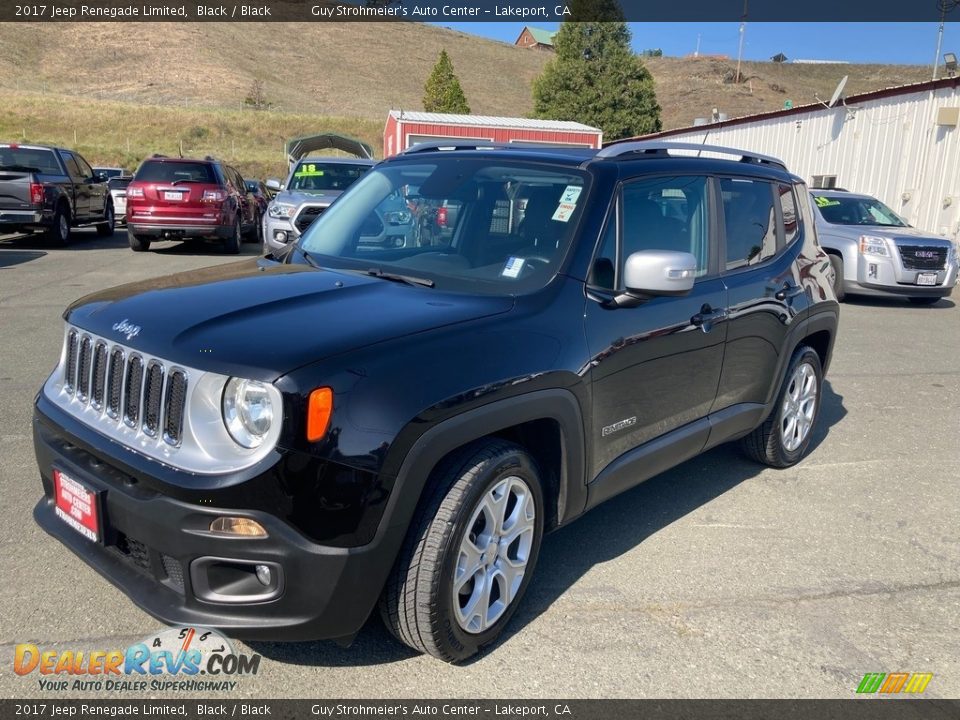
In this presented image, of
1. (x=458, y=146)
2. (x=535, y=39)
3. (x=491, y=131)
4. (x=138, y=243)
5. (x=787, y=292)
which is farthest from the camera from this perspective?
(x=535, y=39)

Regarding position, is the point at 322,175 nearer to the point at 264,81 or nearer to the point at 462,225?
the point at 462,225

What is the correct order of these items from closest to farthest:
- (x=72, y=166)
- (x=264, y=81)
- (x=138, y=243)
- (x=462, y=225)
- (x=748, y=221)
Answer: (x=462, y=225), (x=748, y=221), (x=138, y=243), (x=72, y=166), (x=264, y=81)

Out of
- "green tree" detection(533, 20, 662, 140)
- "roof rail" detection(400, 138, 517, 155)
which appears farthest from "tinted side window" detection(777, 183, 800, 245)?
"green tree" detection(533, 20, 662, 140)

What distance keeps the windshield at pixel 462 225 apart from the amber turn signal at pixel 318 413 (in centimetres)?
102

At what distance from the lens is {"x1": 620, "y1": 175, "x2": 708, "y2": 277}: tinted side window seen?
3646mm

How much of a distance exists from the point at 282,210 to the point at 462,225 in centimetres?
963

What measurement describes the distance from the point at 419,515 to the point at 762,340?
2507 millimetres

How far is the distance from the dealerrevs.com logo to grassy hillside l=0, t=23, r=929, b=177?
43.3m

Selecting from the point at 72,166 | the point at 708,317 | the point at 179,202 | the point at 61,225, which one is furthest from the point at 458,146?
the point at 72,166

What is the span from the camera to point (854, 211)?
13391 millimetres

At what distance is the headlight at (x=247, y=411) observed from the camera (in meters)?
2.48

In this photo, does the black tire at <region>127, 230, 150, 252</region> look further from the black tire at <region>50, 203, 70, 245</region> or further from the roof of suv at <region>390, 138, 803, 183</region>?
the roof of suv at <region>390, 138, 803, 183</region>

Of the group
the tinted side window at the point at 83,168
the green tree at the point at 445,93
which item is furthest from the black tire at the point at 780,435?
the green tree at the point at 445,93

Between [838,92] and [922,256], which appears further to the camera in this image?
[838,92]
